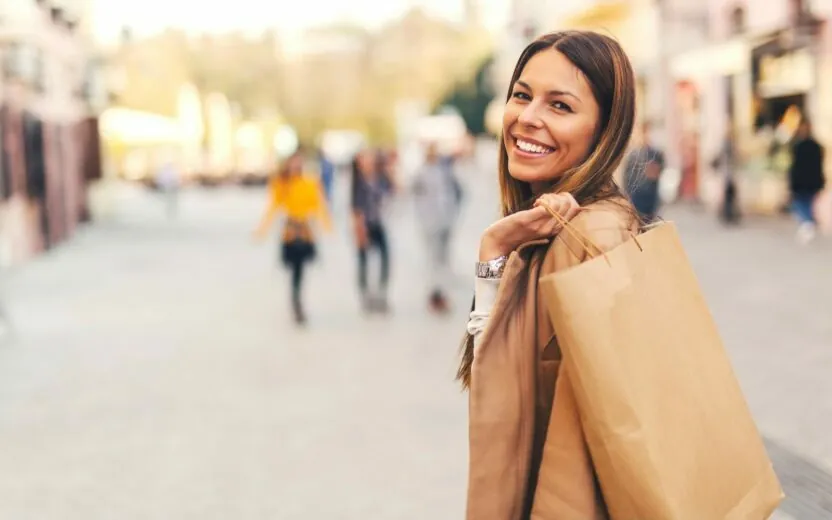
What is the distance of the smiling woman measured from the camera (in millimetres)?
1958

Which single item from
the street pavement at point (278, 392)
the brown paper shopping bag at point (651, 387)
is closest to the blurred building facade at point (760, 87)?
the street pavement at point (278, 392)

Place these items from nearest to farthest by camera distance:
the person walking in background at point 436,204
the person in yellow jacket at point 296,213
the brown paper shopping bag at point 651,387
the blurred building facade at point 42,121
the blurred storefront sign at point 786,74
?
the brown paper shopping bag at point 651,387
the person in yellow jacket at point 296,213
the person walking in background at point 436,204
the blurred building facade at point 42,121
the blurred storefront sign at point 786,74

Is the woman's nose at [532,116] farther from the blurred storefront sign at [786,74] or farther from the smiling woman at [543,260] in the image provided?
the blurred storefront sign at [786,74]

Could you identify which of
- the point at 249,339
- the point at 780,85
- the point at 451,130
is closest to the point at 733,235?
the point at 780,85

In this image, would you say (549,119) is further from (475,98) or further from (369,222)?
(475,98)

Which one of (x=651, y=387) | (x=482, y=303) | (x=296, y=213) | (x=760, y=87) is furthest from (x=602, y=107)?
(x=760, y=87)

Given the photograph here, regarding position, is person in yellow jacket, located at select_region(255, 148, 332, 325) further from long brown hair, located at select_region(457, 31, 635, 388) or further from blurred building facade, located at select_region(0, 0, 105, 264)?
long brown hair, located at select_region(457, 31, 635, 388)

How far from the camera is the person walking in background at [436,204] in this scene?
484 inches

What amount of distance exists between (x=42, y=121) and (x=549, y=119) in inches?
842

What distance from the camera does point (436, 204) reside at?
488 inches

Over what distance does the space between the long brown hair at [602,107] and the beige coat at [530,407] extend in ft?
0.28

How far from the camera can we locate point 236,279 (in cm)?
1644

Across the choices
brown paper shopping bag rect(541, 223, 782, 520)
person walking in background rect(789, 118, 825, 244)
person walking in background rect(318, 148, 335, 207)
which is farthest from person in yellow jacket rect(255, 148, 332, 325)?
person walking in background rect(318, 148, 335, 207)

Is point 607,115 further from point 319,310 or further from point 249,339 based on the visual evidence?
point 319,310
